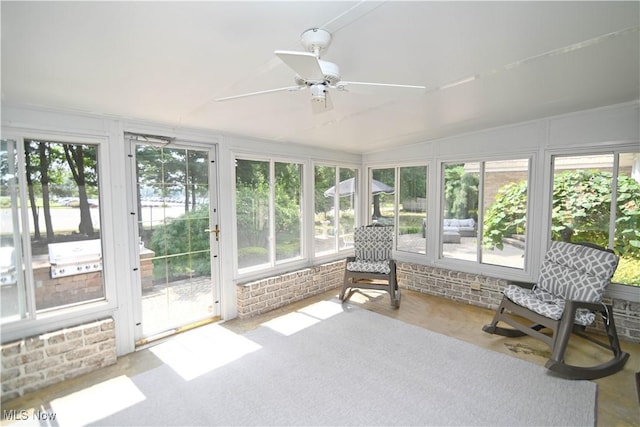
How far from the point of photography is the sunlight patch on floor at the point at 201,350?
111 inches

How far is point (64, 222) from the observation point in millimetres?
2785

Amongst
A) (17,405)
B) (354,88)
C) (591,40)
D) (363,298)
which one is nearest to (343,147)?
(363,298)

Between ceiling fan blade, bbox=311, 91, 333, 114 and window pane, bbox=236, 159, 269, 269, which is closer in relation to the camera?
ceiling fan blade, bbox=311, 91, 333, 114

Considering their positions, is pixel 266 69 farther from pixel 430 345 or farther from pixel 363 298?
pixel 363 298

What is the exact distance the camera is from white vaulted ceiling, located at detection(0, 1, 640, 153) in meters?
1.53

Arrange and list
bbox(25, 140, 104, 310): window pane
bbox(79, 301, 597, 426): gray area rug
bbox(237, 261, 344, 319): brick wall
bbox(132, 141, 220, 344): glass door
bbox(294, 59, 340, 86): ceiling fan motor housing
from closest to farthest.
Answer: bbox(294, 59, 340, 86): ceiling fan motor housing, bbox(79, 301, 597, 426): gray area rug, bbox(25, 140, 104, 310): window pane, bbox(132, 141, 220, 344): glass door, bbox(237, 261, 344, 319): brick wall

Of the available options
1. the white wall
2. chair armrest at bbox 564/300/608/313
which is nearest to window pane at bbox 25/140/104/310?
the white wall

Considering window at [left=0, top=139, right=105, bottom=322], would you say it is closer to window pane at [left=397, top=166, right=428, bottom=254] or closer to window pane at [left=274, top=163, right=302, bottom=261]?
window pane at [left=274, top=163, right=302, bottom=261]

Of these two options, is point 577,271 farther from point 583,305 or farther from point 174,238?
point 174,238

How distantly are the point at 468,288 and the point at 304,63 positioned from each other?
408cm

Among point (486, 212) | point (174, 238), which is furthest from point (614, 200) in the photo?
point (174, 238)

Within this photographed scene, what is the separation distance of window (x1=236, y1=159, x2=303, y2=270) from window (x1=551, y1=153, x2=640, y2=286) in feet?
11.2

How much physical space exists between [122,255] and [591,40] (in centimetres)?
407

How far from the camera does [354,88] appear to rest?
2094 millimetres
